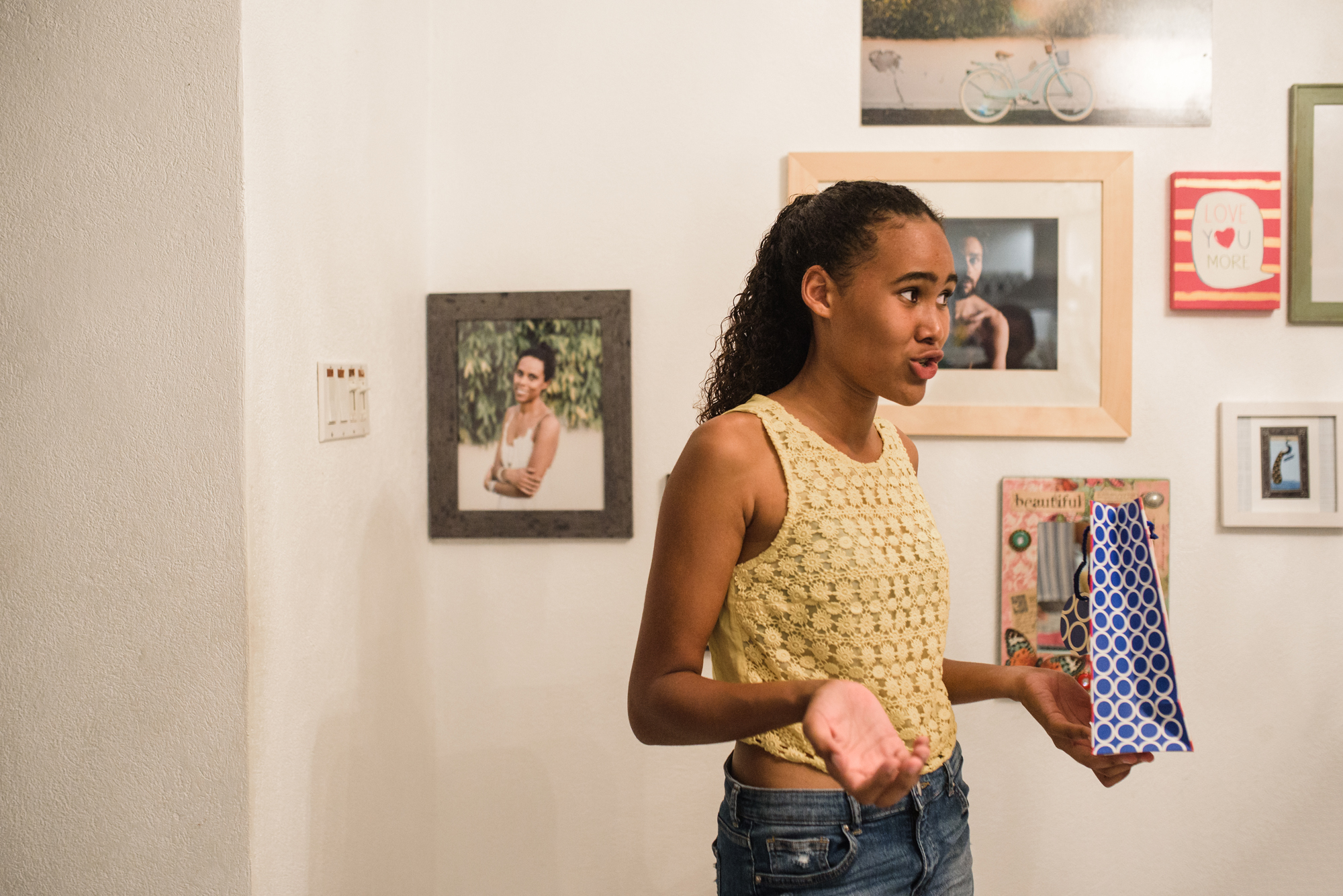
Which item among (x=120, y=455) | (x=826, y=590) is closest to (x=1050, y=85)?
(x=826, y=590)

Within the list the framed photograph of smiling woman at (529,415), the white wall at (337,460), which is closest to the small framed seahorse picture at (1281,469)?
the framed photograph of smiling woman at (529,415)

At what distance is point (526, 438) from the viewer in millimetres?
1640

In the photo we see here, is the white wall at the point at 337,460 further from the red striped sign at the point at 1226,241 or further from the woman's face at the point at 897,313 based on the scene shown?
the red striped sign at the point at 1226,241

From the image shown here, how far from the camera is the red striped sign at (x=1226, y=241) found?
5.12ft

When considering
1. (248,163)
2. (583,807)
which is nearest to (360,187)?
(248,163)

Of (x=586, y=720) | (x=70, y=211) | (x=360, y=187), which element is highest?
(x=360, y=187)

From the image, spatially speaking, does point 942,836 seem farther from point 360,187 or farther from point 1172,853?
point 360,187

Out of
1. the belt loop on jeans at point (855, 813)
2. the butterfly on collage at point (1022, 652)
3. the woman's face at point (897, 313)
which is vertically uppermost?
the woman's face at point (897, 313)

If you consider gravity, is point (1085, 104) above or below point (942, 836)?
above

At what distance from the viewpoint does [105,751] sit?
3.21 ft

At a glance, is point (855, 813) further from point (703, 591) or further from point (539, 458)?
point (539, 458)

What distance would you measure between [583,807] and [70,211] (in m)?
1.23

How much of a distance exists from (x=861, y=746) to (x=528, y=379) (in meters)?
1.10

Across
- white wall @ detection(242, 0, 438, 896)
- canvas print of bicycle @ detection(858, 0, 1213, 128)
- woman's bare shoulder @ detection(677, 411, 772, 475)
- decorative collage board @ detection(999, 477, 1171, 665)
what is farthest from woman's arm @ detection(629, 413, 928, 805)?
canvas print of bicycle @ detection(858, 0, 1213, 128)
